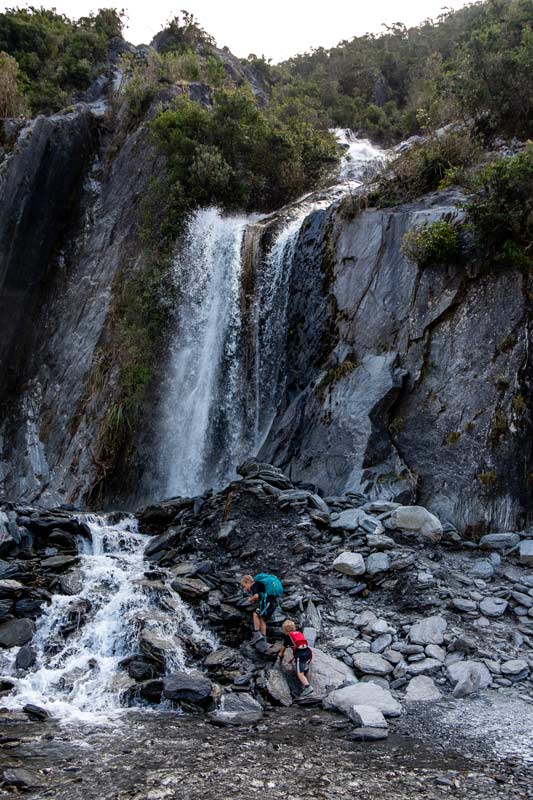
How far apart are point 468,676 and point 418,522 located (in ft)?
11.4

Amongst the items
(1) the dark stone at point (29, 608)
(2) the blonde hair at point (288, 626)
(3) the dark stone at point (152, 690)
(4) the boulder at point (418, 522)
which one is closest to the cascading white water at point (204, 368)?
(4) the boulder at point (418, 522)

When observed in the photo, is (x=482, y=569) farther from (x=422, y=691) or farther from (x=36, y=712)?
(x=36, y=712)

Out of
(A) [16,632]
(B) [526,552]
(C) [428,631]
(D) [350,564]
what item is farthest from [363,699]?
(A) [16,632]

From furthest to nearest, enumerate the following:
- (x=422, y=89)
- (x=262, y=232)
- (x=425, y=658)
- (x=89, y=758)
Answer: (x=422, y=89)
(x=262, y=232)
(x=425, y=658)
(x=89, y=758)

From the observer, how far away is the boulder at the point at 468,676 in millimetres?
7836

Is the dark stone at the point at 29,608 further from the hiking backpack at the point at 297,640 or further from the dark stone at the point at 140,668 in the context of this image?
the hiking backpack at the point at 297,640

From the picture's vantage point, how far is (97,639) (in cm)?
937

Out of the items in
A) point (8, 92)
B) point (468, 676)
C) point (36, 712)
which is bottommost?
point (36, 712)

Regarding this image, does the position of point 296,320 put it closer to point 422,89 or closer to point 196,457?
point 196,457

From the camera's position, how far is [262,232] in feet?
62.0

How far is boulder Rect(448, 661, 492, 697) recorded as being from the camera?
7.84 m

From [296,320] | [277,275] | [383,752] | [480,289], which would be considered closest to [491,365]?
[480,289]

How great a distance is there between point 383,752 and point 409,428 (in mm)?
7824

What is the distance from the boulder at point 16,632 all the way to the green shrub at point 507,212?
38.7ft
